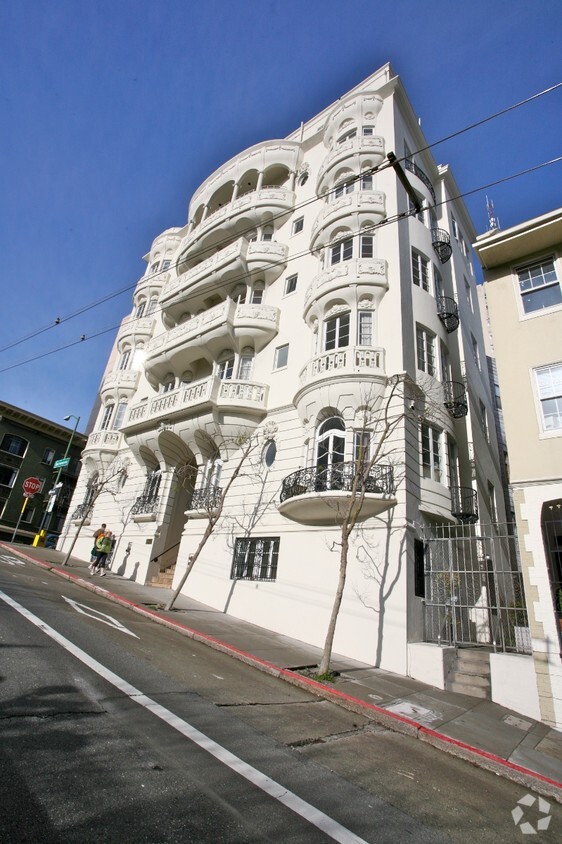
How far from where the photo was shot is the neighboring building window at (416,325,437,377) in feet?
53.2

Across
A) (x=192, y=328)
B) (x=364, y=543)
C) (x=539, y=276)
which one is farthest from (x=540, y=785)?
(x=192, y=328)

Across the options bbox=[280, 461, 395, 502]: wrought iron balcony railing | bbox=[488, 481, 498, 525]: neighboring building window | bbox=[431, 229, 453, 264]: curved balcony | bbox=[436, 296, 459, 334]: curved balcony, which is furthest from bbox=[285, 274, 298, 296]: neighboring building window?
bbox=[488, 481, 498, 525]: neighboring building window

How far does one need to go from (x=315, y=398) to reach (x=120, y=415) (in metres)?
17.5

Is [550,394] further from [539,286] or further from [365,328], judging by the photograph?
[365,328]

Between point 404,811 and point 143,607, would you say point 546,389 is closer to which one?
point 404,811

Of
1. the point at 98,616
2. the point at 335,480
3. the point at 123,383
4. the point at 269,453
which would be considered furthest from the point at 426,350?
the point at 123,383

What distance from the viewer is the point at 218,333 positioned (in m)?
20.7

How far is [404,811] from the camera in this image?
13.0 ft

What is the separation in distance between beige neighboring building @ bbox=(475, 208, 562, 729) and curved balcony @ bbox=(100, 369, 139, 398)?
2231 cm

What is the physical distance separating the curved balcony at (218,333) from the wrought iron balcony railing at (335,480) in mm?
8346

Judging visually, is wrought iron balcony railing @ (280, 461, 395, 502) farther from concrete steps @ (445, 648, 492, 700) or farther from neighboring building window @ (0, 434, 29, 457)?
neighboring building window @ (0, 434, 29, 457)

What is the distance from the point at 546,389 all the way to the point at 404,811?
10.0 metres

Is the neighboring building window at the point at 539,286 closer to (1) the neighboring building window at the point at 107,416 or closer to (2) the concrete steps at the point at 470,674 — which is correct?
(2) the concrete steps at the point at 470,674

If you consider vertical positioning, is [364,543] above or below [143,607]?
above
